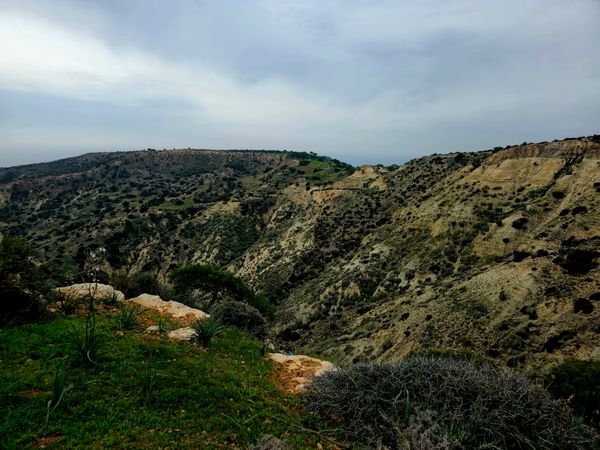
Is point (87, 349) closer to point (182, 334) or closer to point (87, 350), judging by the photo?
point (87, 350)

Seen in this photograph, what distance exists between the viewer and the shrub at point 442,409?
6.36 metres

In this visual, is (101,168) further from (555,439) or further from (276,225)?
(555,439)

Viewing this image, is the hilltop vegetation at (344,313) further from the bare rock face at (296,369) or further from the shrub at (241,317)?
the bare rock face at (296,369)

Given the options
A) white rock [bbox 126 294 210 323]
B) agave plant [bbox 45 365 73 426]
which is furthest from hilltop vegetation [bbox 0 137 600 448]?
white rock [bbox 126 294 210 323]

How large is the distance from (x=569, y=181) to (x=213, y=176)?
110844mm

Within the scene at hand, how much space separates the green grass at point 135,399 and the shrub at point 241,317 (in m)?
5.96

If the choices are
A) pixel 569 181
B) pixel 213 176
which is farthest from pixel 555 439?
pixel 213 176

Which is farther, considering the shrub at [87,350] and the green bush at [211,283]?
the green bush at [211,283]

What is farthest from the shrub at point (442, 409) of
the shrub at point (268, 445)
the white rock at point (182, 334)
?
the white rock at point (182, 334)

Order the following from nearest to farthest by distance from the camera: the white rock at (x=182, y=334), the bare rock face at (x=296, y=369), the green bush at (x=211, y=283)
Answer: the bare rock face at (x=296, y=369)
the white rock at (x=182, y=334)
the green bush at (x=211, y=283)

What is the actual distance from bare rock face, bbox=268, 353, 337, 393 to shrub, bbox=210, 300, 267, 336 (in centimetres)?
407

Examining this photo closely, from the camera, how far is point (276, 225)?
240 feet

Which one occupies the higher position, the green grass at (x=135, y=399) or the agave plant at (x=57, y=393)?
the agave plant at (x=57, y=393)

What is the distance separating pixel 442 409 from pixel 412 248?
125ft
